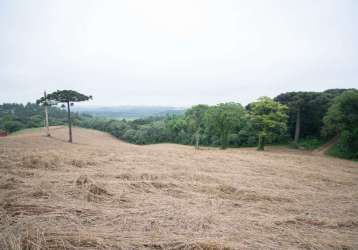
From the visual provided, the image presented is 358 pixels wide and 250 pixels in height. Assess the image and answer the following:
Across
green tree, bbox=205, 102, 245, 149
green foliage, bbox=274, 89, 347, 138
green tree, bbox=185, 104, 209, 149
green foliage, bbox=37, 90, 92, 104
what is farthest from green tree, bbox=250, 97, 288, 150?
green foliage, bbox=37, 90, 92, 104

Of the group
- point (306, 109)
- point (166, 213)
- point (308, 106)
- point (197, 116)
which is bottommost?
point (166, 213)

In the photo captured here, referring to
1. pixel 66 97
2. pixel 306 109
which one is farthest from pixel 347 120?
pixel 66 97

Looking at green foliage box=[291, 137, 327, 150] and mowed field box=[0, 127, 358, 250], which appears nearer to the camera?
mowed field box=[0, 127, 358, 250]

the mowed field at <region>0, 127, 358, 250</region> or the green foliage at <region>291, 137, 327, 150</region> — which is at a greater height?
the mowed field at <region>0, 127, 358, 250</region>

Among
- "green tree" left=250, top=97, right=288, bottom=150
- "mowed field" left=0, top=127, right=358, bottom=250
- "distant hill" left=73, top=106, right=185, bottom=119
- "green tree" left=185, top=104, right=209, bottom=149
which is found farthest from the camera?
"distant hill" left=73, top=106, right=185, bottom=119

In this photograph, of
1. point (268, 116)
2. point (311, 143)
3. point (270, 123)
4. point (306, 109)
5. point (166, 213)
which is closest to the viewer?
point (166, 213)

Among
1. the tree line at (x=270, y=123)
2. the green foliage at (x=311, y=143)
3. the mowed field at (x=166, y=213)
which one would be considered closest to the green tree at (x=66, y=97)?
the tree line at (x=270, y=123)

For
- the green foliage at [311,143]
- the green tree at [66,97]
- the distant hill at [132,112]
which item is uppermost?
the green tree at [66,97]

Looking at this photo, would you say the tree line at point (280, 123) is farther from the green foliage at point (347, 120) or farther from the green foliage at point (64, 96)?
the green foliage at point (64, 96)

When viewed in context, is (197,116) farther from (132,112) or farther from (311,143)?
(132,112)

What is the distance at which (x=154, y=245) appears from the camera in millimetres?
2359

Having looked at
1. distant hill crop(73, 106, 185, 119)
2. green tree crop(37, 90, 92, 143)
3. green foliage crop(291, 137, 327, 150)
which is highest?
green tree crop(37, 90, 92, 143)

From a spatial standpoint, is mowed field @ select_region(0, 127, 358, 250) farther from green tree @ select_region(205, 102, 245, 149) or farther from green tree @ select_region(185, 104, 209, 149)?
green tree @ select_region(185, 104, 209, 149)

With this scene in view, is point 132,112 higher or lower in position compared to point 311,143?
higher
